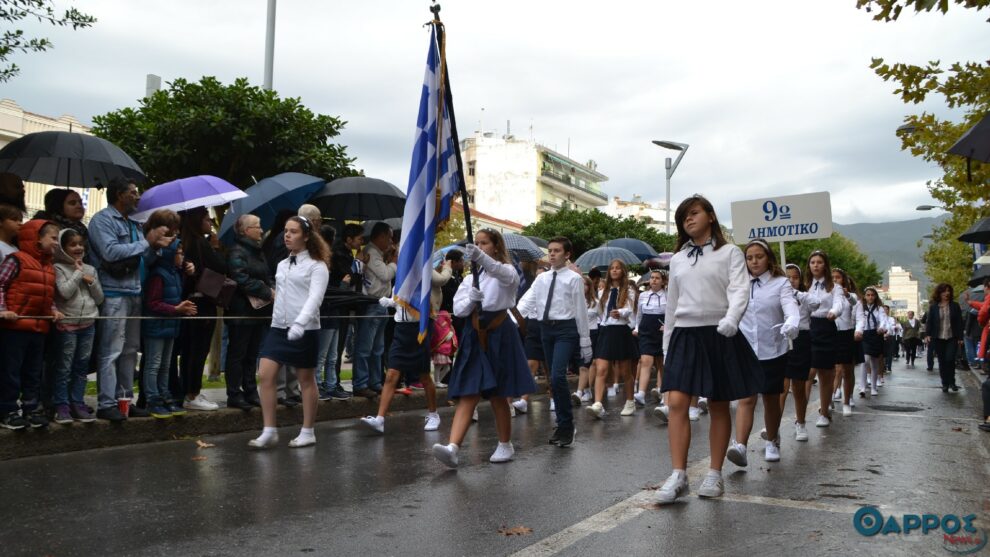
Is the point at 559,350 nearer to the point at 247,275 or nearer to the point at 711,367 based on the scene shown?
the point at 711,367

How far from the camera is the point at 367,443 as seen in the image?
828 centimetres

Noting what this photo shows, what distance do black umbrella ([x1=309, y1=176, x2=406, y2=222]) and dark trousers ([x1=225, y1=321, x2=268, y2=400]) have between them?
3.23 m

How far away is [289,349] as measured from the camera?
775cm

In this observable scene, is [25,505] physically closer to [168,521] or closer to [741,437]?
[168,521]

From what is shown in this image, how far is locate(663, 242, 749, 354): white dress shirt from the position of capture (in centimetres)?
586

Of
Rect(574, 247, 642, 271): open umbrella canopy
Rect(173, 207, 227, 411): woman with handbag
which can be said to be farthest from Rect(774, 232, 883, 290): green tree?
Rect(173, 207, 227, 411): woman with handbag

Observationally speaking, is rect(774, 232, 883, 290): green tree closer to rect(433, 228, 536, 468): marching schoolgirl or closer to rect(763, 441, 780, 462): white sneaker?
rect(763, 441, 780, 462): white sneaker

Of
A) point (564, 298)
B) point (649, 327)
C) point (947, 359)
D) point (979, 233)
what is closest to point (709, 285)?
point (564, 298)

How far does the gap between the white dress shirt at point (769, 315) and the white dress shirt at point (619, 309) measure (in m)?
4.23

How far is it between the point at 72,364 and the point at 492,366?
3516 mm

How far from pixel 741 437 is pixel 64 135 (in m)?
7.15

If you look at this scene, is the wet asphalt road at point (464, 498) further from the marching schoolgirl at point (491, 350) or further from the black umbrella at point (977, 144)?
the black umbrella at point (977, 144)

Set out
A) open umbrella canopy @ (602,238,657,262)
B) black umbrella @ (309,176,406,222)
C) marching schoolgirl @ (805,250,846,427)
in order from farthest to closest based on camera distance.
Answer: open umbrella canopy @ (602,238,657,262) → black umbrella @ (309,176,406,222) → marching schoolgirl @ (805,250,846,427)

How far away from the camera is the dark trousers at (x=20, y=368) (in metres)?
6.86
